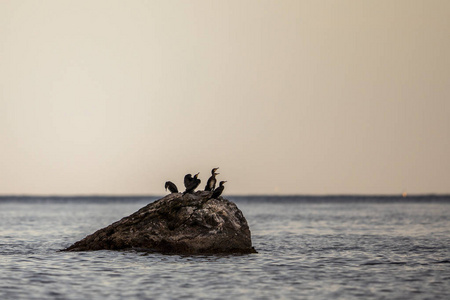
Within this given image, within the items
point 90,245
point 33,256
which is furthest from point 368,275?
point 33,256

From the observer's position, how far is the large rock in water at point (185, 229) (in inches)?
1105

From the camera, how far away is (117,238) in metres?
29.0

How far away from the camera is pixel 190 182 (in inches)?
1170

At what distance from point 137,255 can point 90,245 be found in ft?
Result: 10.7

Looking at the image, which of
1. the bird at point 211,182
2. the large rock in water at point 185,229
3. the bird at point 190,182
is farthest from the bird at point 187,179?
the bird at point 211,182

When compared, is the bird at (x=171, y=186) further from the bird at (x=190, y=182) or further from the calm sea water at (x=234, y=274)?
the calm sea water at (x=234, y=274)

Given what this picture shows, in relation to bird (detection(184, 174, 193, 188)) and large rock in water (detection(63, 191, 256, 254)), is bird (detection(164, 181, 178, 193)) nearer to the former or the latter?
bird (detection(184, 174, 193, 188))

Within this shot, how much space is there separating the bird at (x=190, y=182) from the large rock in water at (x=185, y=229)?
1.51ft

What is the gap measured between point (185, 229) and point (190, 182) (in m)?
2.44

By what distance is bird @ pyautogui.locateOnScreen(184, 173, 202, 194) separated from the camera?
29.6 metres

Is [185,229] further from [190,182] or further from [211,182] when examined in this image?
[211,182]

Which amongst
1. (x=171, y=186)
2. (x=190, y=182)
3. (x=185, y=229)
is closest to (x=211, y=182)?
(x=190, y=182)

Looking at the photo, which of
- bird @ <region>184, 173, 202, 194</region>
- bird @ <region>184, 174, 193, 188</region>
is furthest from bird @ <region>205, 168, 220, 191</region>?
bird @ <region>184, 174, 193, 188</region>

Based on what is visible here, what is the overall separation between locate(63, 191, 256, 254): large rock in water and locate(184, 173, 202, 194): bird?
18.1 inches
